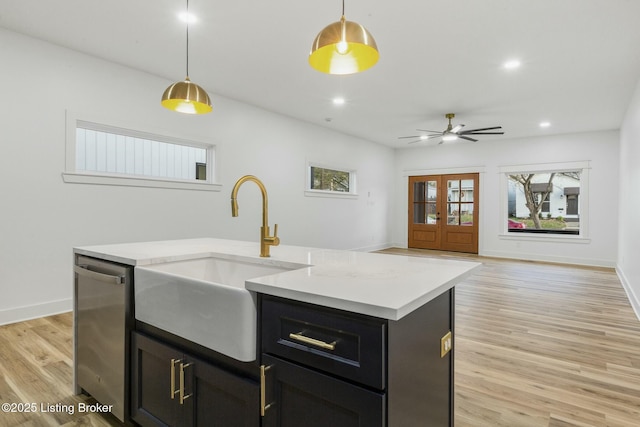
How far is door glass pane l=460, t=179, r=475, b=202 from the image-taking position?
27.8ft

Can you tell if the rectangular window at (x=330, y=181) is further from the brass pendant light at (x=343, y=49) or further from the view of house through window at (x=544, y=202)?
the brass pendant light at (x=343, y=49)

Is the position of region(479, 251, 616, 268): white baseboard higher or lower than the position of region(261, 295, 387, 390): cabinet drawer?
lower

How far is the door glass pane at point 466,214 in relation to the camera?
846cm

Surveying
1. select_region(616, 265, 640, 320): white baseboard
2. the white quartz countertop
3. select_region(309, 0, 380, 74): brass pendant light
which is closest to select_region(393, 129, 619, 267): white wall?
select_region(616, 265, 640, 320): white baseboard

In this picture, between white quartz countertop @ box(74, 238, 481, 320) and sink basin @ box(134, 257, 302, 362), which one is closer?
white quartz countertop @ box(74, 238, 481, 320)

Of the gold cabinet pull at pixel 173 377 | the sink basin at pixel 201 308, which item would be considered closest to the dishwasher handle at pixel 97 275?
the sink basin at pixel 201 308

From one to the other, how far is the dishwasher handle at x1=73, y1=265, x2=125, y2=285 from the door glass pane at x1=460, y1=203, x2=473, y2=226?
815cm

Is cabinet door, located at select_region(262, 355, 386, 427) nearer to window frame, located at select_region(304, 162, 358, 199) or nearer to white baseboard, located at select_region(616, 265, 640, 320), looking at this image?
white baseboard, located at select_region(616, 265, 640, 320)

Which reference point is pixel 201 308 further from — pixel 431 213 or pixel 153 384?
pixel 431 213

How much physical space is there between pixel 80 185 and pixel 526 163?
318 inches

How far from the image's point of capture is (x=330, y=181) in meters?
7.55

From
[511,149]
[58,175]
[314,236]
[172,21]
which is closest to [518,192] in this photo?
[511,149]

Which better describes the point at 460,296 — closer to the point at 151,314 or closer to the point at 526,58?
the point at 526,58

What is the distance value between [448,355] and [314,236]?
17.9 ft
